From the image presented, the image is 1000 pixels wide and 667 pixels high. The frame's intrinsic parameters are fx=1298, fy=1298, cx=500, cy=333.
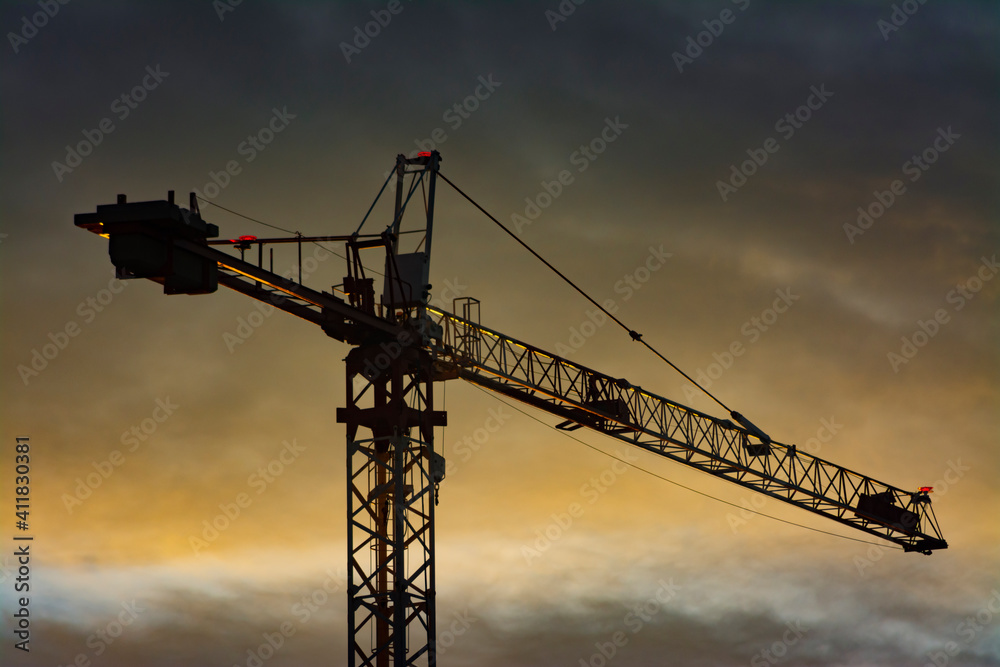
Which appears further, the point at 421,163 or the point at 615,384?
the point at 615,384

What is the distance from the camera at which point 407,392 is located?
50.1 metres

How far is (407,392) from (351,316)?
165 inches

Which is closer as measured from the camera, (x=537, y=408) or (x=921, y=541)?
(x=537, y=408)

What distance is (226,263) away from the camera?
139 feet

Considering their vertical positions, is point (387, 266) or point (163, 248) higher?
point (387, 266)

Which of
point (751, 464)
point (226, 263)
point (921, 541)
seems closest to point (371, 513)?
point (226, 263)

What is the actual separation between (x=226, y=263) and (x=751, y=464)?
36.1 meters

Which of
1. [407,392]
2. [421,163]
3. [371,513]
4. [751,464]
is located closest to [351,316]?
[407,392]

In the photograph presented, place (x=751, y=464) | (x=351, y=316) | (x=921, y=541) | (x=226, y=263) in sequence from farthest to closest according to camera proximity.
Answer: (x=921, y=541) → (x=751, y=464) → (x=351, y=316) → (x=226, y=263)

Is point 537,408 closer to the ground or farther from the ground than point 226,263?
farther from the ground

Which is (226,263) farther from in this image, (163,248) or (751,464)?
(751,464)

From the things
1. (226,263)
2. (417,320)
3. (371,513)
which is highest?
(417,320)

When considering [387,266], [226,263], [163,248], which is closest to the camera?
[163,248]

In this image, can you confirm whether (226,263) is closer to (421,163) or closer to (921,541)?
(421,163)
